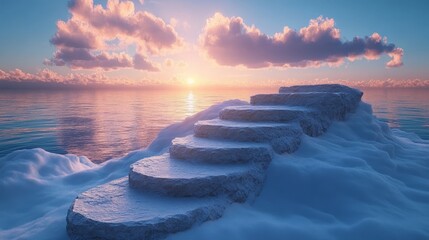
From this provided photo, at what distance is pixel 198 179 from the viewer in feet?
13.7

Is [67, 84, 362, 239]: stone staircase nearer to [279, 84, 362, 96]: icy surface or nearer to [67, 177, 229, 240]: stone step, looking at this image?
[67, 177, 229, 240]: stone step

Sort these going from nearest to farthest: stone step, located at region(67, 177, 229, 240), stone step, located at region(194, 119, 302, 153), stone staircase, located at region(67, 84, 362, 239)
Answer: stone step, located at region(67, 177, 229, 240) < stone staircase, located at region(67, 84, 362, 239) < stone step, located at region(194, 119, 302, 153)

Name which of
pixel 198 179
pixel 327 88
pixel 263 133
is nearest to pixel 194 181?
pixel 198 179

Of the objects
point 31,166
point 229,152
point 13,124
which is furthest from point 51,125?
point 229,152

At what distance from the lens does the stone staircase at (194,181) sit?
3566 mm

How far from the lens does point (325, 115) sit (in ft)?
23.5

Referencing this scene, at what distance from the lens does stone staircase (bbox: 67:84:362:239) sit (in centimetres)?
357

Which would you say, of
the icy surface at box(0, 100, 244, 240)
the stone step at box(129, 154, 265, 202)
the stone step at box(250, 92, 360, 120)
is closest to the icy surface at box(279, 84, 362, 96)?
the stone step at box(250, 92, 360, 120)

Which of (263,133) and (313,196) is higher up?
(263,133)

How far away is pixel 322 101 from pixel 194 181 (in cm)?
453

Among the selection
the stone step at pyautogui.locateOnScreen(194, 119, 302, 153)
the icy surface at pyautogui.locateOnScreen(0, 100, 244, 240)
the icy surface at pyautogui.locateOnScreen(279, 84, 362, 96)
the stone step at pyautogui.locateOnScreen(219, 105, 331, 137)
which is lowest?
the icy surface at pyautogui.locateOnScreen(0, 100, 244, 240)

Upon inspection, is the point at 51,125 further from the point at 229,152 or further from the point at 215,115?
the point at 229,152

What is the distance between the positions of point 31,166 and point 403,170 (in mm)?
9061

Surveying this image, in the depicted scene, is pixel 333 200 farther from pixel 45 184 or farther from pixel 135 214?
pixel 45 184
